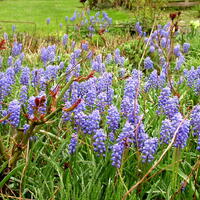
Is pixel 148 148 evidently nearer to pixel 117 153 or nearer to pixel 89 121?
pixel 117 153

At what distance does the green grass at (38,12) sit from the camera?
47.5ft

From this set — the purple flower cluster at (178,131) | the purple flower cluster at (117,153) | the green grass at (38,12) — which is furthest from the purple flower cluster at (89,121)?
the green grass at (38,12)

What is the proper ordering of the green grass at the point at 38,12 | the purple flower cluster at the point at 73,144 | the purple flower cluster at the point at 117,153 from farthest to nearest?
the green grass at the point at 38,12 < the purple flower cluster at the point at 73,144 < the purple flower cluster at the point at 117,153

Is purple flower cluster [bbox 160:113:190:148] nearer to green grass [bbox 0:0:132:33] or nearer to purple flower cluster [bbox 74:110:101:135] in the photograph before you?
purple flower cluster [bbox 74:110:101:135]

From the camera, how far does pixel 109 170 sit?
242cm

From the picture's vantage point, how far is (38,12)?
17328mm

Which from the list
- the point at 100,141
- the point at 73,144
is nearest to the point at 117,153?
the point at 100,141

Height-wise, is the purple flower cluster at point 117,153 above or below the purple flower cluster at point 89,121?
below

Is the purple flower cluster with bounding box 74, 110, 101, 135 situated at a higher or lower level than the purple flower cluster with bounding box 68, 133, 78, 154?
higher

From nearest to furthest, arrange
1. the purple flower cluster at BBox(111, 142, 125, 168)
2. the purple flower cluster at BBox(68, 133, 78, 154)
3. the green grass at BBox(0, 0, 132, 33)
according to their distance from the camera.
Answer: the purple flower cluster at BBox(111, 142, 125, 168) < the purple flower cluster at BBox(68, 133, 78, 154) < the green grass at BBox(0, 0, 132, 33)

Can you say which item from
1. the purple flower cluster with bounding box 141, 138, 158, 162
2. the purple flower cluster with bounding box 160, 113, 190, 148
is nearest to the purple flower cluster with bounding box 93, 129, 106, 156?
the purple flower cluster with bounding box 141, 138, 158, 162

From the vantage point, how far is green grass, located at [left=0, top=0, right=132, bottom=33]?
1447 cm

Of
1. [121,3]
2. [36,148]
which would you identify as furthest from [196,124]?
[121,3]

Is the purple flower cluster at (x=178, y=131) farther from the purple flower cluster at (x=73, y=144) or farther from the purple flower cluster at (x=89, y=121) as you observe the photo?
the purple flower cluster at (x=73, y=144)
